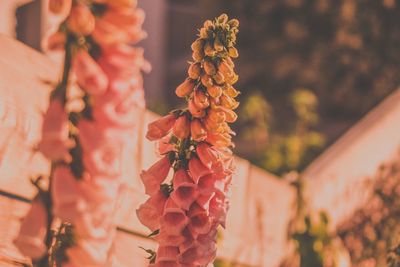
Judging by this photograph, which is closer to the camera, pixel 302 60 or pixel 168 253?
pixel 168 253

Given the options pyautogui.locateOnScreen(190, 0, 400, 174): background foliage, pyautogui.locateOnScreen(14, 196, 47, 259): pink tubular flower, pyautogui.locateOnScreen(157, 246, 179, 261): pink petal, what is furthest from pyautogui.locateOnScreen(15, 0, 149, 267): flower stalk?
pyautogui.locateOnScreen(190, 0, 400, 174): background foliage

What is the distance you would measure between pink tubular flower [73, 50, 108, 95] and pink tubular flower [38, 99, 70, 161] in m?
0.05

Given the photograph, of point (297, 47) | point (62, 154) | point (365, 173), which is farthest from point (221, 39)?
point (297, 47)

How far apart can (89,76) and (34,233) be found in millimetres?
227

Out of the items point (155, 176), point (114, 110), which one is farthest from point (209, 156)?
point (114, 110)

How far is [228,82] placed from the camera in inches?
54.2

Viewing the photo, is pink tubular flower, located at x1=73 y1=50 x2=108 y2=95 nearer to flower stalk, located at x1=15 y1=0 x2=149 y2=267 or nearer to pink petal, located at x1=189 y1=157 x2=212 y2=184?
flower stalk, located at x1=15 y1=0 x2=149 y2=267

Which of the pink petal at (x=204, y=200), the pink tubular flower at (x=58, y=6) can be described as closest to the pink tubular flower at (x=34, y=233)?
the pink tubular flower at (x=58, y=6)

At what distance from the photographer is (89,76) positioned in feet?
3.02

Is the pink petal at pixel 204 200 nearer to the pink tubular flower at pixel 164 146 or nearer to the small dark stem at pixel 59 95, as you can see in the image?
the pink tubular flower at pixel 164 146

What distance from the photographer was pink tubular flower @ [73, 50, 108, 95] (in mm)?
918

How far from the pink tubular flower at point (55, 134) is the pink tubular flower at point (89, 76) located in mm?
52

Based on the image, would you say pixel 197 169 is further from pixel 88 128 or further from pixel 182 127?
pixel 88 128

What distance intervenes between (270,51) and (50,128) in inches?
338
